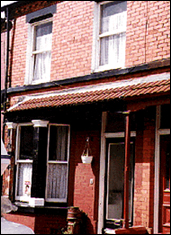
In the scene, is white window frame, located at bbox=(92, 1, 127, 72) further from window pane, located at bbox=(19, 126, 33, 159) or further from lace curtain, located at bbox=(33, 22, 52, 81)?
window pane, located at bbox=(19, 126, 33, 159)

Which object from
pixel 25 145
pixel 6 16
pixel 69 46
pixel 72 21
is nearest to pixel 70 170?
pixel 25 145

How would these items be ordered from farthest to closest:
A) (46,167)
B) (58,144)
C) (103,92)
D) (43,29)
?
(43,29), (58,144), (46,167), (103,92)

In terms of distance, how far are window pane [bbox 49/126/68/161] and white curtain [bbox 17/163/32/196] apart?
2.77 ft

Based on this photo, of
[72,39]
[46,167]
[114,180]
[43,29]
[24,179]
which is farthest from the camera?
[43,29]

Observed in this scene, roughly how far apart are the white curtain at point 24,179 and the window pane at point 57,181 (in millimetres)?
748

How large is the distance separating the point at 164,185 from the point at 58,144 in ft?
11.3

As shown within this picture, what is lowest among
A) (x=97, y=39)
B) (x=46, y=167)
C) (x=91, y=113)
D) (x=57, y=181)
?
(x=57, y=181)

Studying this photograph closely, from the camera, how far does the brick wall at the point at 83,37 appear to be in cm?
915

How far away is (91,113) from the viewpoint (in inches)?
387

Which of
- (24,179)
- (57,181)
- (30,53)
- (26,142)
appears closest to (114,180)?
(57,181)

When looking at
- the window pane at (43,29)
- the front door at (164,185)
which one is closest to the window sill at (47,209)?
the front door at (164,185)

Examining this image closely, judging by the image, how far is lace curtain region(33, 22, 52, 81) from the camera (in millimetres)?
12062

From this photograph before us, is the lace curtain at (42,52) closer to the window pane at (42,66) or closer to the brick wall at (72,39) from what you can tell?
the window pane at (42,66)

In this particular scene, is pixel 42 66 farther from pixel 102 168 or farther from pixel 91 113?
pixel 102 168
